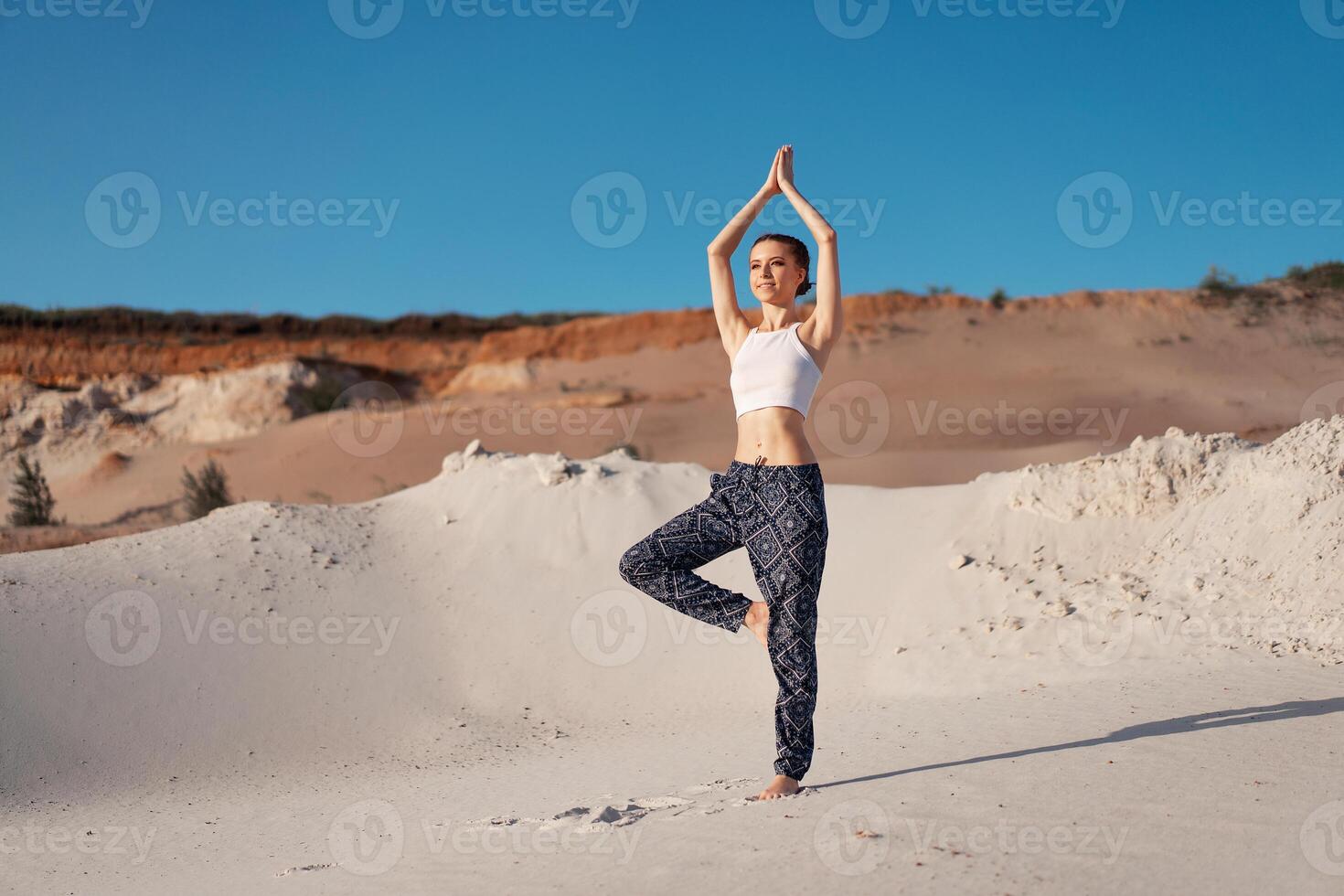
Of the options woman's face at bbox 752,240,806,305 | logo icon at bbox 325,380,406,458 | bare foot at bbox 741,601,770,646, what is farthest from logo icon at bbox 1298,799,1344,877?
logo icon at bbox 325,380,406,458

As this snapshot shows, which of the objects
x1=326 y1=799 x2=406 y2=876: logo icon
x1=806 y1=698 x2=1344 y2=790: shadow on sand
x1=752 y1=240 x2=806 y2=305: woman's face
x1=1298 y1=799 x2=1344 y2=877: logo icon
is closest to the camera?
x1=1298 y1=799 x2=1344 y2=877: logo icon

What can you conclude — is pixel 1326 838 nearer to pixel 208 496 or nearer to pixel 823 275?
pixel 823 275

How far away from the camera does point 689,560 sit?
14.1 ft

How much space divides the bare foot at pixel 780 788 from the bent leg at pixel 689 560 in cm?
61

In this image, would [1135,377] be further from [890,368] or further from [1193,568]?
[1193,568]

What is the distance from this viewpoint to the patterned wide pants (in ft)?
13.4

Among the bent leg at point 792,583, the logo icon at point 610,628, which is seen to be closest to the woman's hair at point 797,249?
the bent leg at point 792,583

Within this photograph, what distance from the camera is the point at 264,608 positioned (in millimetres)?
8445

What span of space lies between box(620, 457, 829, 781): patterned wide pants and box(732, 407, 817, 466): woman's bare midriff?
0.03 meters

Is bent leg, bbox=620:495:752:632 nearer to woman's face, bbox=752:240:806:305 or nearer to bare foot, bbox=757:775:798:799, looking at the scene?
bare foot, bbox=757:775:798:799

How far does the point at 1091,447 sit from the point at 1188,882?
1968 cm

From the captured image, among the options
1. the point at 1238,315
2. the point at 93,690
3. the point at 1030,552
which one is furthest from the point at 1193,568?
the point at 1238,315

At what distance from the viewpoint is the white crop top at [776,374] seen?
4.17m

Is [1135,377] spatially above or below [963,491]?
above
